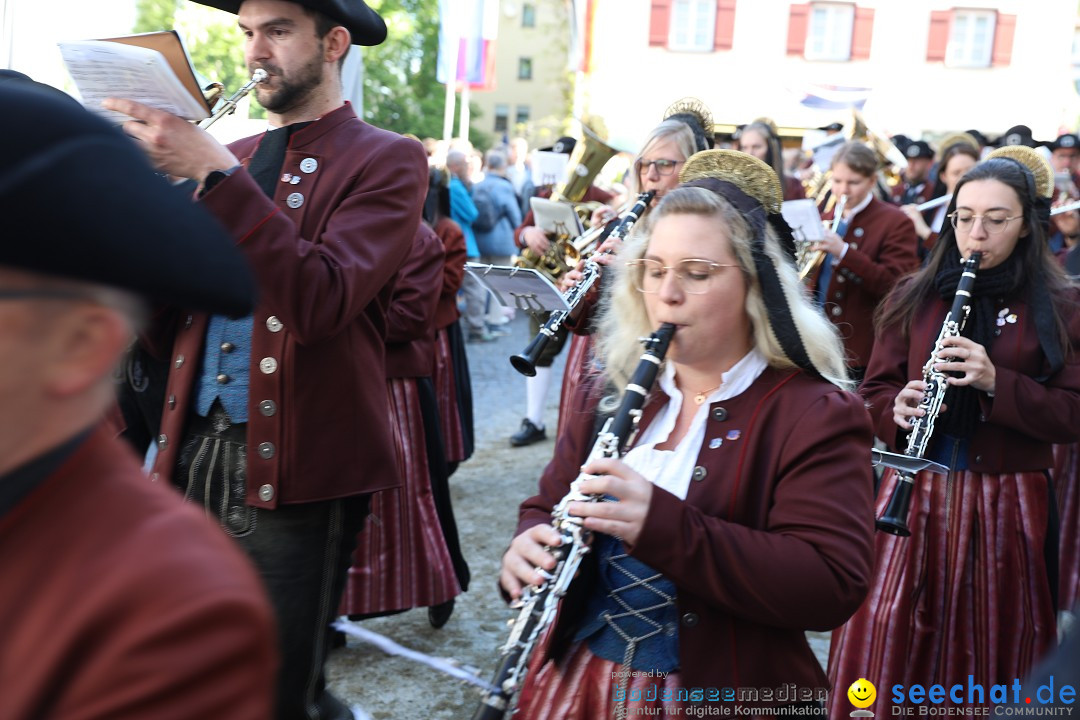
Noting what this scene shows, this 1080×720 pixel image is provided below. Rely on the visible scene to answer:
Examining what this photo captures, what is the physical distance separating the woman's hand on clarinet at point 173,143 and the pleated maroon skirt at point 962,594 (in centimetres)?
253

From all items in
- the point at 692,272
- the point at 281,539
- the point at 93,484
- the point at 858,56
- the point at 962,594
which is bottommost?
the point at 962,594

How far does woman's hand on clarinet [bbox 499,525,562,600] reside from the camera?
2.09 m

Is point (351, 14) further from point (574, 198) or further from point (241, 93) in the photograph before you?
point (574, 198)

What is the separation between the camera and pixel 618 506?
1.98 metres

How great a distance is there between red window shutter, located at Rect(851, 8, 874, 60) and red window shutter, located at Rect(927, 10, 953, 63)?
167cm

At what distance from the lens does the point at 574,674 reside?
7.36 ft

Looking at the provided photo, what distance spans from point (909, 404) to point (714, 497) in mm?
1551

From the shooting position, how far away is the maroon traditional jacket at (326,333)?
8.17 ft

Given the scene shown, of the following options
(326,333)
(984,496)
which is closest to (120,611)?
(326,333)

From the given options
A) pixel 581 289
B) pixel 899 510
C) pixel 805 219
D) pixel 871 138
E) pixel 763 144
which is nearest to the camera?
pixel 899 510

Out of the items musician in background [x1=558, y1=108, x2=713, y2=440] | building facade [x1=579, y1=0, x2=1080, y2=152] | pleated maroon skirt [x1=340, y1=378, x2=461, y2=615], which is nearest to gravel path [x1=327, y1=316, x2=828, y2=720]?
pleated maroon skirt [x1=340, y1=378, x2=461, y2=615]

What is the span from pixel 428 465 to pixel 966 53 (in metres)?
29.8

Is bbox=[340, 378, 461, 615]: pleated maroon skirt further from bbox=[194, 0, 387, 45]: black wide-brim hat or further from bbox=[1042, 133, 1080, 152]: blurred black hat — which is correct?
bbox=[1042, 133, 1080, 152]: blurred black hat

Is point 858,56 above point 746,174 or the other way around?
above
